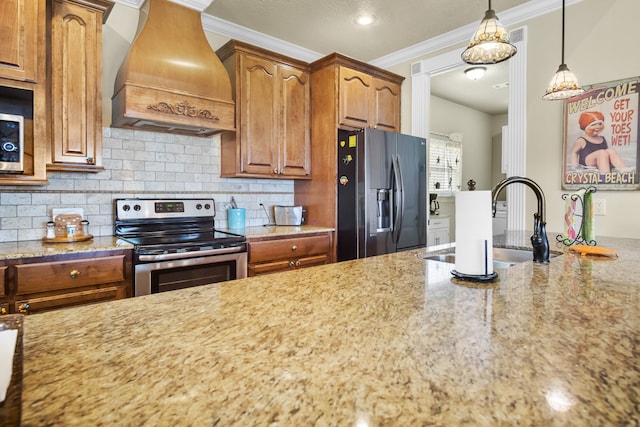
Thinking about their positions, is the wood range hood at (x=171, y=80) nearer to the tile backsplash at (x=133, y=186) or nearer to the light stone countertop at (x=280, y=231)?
the tile backsplash at (x=133, y=186)

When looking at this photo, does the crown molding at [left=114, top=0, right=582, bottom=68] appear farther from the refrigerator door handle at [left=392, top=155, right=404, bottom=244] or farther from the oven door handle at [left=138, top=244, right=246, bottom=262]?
the oven door handle at [left=138, top=244, right=246, bottom=262]

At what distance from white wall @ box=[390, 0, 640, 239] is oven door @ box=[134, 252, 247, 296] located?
237 cm

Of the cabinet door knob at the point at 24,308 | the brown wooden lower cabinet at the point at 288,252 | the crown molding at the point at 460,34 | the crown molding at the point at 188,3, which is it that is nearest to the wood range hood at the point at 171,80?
the crown molding at the point at 188,3

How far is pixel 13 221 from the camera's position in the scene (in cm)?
228

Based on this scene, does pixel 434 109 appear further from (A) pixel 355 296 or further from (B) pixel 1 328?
(B) pixel 1 328

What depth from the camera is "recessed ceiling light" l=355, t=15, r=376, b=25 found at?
9.86 feet

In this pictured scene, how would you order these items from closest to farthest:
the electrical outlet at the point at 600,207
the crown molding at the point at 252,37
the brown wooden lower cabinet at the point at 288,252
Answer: the electrical outlet at the point at 600,207, the brown wooden lower cabinet at the point at 288,252, the crown molding at the point at 252,37

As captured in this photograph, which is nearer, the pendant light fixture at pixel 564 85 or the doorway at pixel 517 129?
the pendant light fixture at pixel 564 85

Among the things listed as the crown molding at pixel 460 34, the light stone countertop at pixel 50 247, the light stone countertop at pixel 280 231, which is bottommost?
the light stone countertop at pixel 50 247

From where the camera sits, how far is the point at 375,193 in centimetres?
313

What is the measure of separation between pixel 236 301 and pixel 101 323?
11.9 inches

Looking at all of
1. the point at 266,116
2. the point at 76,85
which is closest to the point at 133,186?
the point at 76,85

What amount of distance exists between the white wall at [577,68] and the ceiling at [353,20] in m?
0.41

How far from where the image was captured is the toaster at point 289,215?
11.1 feet
